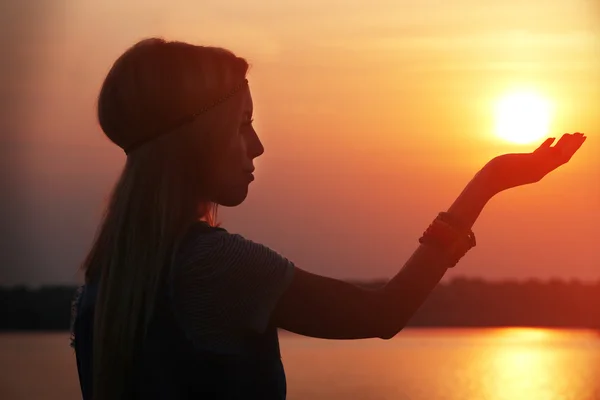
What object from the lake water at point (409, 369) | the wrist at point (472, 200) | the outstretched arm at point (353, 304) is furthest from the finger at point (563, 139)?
the lake water at point (409, 369)

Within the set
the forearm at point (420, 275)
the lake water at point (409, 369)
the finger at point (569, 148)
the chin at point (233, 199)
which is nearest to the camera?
the forearm at point (420, 275)

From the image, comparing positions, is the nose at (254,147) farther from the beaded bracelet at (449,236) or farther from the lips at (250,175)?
the beaded bracelet at (449,236)

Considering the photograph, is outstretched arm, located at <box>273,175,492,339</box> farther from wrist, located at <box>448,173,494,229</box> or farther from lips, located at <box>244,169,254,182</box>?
lips, located at <box>244,169,254,182</box>

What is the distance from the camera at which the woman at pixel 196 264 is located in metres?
3.36

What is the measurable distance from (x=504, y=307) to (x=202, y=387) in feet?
189

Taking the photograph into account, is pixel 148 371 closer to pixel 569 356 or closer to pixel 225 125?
pixel 225 125

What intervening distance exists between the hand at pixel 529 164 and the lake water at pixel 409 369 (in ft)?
69.8

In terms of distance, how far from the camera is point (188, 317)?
3.35 meters

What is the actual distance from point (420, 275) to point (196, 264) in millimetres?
691

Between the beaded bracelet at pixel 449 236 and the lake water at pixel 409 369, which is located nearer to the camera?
the beaded bracelet at pixel 449 236

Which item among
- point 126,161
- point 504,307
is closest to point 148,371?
point 126,161

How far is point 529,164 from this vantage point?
12.4ft

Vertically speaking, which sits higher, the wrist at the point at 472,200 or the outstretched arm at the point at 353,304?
the wrist at the point at 472,200

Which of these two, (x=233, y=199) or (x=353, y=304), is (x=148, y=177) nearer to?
(x=233, y=199)
